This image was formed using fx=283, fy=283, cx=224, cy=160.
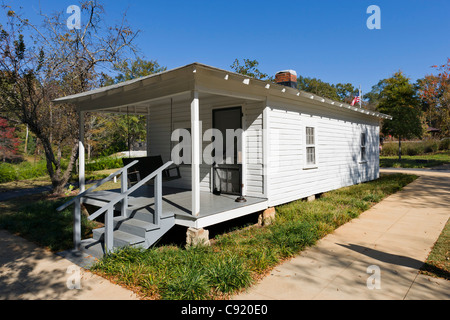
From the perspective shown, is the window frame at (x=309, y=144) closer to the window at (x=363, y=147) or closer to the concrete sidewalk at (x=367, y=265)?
the concrete sidewalk at (x=367, y=265)

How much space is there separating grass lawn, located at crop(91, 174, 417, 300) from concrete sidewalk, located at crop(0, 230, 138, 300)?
0.62 feet

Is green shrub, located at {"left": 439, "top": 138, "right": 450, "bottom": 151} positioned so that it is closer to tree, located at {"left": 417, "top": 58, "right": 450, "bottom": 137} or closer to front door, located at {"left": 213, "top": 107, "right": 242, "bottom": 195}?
tree, located at {"left": 417, "top": 58, "right": 450, "bottom": 137}

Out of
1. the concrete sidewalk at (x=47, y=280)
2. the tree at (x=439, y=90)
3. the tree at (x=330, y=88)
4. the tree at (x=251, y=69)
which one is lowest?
the concrete sidewalk at (x=47, y=280)

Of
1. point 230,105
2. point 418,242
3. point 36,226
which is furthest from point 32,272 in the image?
point 418,242

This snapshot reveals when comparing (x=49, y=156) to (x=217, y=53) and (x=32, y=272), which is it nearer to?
(x=32, y=272)

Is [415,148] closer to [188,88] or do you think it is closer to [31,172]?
[188,88]

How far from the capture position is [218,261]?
3643 mm

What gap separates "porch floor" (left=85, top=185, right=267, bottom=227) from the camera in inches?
185

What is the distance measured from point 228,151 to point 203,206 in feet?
5.76

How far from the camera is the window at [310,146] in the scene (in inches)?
304

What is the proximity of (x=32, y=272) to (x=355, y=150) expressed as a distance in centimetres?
1013

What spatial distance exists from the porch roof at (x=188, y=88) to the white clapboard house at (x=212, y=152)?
17mm

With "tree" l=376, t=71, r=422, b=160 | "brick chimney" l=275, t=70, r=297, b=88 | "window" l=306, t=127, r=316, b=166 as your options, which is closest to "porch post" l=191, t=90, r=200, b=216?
"brick chimney" l=275, t=70, r=297, b=88

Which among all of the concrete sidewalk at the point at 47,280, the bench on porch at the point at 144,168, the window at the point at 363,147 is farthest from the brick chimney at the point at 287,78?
the concrete sidewalk at the point at 47,280
